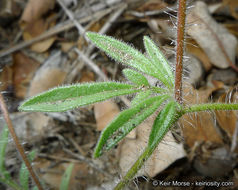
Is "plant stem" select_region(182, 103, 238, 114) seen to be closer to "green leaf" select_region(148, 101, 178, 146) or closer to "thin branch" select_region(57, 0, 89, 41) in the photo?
"green leaf" select_region(148, 101, 178, 146)

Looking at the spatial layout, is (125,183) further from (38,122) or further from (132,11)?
(132,11)

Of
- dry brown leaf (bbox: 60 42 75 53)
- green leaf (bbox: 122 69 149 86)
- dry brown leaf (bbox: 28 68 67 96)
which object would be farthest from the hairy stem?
dry brown leaf (bbox: 60 42 75 53)

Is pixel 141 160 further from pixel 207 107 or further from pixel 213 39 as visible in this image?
pixel 213 39

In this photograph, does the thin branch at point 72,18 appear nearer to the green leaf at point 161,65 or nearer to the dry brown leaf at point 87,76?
the dry brown leaf at point 87,76

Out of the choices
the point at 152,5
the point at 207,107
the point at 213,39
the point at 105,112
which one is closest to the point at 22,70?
the point at 105,112

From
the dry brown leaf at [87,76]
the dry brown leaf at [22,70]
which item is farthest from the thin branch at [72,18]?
the dry brown leaf at [22,70]

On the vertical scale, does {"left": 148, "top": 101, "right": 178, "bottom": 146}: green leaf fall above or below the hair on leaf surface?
below
